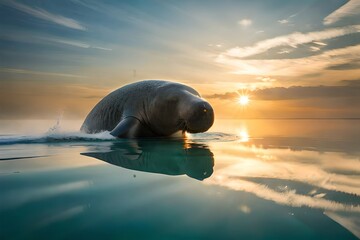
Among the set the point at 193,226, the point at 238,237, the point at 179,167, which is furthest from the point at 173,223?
the point at 179,167

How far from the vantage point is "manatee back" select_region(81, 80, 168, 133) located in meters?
10.4

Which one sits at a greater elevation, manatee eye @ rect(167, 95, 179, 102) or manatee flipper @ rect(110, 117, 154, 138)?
manatee eye @ rect(167, 95, 179, 102)

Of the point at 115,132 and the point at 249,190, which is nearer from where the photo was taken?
the point at 249,190

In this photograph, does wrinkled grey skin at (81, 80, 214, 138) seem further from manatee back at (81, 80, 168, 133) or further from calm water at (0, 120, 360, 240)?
calm water at (0, 120, 360, 240)

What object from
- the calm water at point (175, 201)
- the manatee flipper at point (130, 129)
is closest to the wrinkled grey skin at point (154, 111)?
the manatee flipper at point (130, 129)

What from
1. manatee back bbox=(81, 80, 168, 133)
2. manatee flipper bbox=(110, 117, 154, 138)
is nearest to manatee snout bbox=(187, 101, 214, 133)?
manatee flipper bbox=(110, 117, 154, 138)

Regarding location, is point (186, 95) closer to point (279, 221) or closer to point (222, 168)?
point (222, 168)

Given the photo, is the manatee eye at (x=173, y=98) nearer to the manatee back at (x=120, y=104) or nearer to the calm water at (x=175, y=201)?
the manatee back at (x=120, y=104)

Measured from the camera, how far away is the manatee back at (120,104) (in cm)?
1036

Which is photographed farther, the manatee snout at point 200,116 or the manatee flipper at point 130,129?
the manatee flipper at point 130,129

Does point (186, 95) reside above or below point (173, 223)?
above

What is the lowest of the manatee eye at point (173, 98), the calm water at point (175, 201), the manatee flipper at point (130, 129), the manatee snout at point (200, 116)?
the calm water at point (175, 201)

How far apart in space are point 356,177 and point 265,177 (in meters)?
1.16

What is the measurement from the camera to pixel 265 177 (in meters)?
3.30
